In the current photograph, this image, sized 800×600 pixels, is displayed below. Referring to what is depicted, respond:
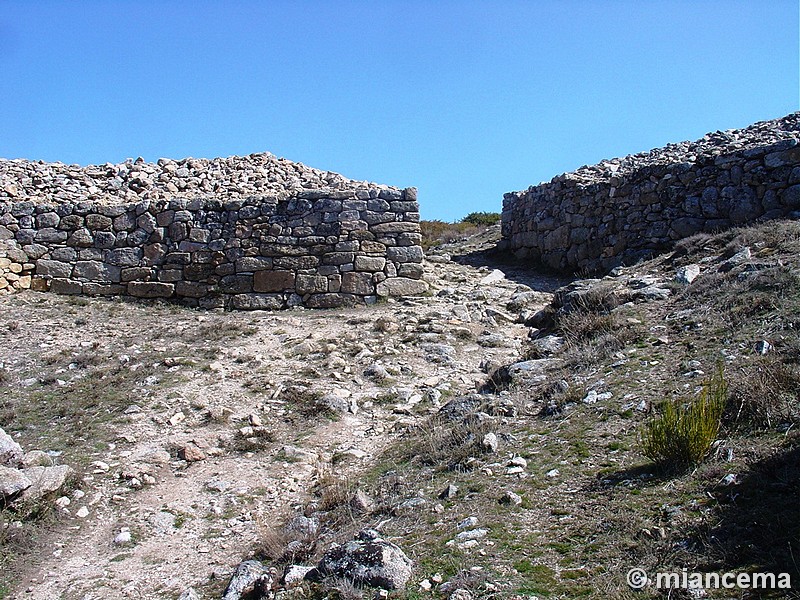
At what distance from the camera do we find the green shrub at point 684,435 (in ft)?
14.0

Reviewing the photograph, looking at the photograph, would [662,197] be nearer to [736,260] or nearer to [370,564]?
[736,260]

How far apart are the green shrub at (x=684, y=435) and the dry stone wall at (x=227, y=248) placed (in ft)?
26.4

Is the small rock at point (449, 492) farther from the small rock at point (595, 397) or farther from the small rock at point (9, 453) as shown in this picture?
the small rock at point (9, 453)

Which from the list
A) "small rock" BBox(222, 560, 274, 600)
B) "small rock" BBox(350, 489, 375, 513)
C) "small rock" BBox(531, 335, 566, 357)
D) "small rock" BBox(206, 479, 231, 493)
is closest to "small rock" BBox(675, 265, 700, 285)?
"small rock" BBox(531, 335, 566, 357)

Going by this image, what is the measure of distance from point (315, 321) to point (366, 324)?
93 cm

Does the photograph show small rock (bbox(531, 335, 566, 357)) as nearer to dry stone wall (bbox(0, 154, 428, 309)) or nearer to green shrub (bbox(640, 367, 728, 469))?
green shrub (bbox(640, 367, 728, 469))

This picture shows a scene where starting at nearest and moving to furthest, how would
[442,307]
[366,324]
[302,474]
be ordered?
[302,474]
[366,324]
[442,307]

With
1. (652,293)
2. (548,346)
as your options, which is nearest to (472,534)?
(548,346)

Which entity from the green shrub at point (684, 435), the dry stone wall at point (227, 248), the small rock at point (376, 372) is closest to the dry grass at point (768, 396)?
the green shrub at point (684, 435)

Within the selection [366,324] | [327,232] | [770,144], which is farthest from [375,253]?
[770,144]

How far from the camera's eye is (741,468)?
13.3 feet

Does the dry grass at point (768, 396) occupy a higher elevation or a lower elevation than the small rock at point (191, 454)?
higher

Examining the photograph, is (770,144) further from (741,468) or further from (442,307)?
(741,468)

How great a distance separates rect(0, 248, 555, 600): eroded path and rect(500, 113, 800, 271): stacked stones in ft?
7.87
